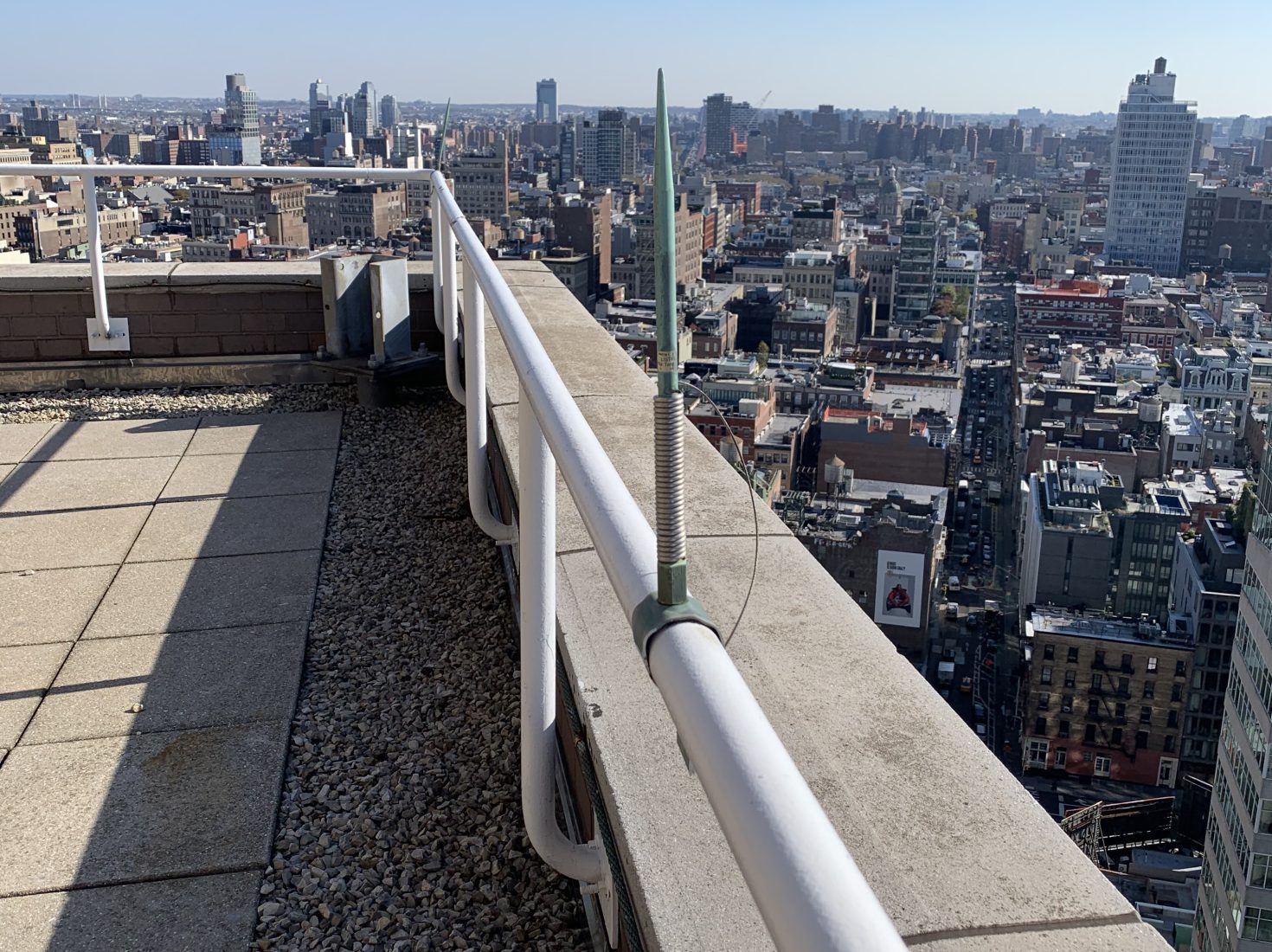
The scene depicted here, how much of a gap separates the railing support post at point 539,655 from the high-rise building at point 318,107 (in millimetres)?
107126

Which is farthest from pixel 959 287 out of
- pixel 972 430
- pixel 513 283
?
pixel 513 283

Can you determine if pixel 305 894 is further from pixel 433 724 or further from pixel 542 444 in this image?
pixel 542 444

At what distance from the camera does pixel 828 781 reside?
963mm

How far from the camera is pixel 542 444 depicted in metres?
1.05

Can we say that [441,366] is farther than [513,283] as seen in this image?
No

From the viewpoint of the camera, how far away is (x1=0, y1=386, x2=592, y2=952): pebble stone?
4.23 feet

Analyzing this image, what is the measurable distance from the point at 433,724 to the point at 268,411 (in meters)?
1.74

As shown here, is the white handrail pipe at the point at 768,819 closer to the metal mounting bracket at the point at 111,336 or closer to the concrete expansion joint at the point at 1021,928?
the concrete expansion joint at the point at 1021,928

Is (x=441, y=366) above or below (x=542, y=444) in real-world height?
below

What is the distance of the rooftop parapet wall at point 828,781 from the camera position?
807 mm

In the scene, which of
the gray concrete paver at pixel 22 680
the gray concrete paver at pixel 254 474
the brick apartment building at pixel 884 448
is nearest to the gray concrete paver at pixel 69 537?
the gray concrete paver at pixel 254 474

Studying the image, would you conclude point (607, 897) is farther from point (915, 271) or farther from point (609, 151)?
point (609, 151)

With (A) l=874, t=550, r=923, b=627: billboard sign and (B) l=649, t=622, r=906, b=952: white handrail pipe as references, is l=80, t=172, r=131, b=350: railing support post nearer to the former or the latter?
(B) l=649, t=622, r=906, b=952: white handrail pipe

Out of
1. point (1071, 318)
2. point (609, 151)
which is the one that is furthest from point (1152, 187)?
point (609, 151)
